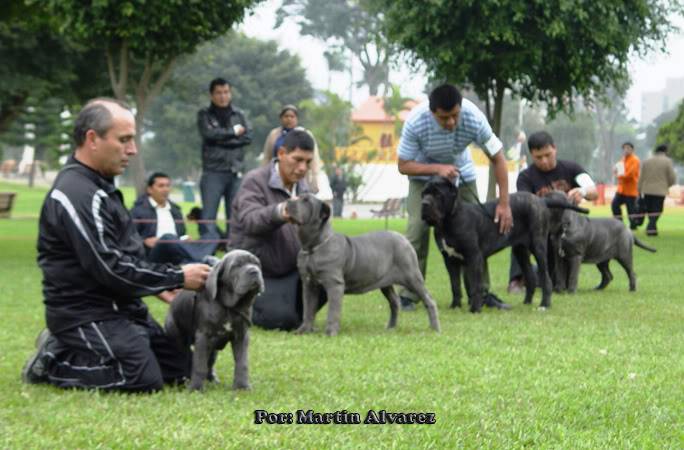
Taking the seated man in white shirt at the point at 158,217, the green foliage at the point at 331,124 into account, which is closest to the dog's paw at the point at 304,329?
the seated man in white shirt at the point at 158,217

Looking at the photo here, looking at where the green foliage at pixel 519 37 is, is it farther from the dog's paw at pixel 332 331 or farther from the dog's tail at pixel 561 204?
the dog's paw at pixel 332 331

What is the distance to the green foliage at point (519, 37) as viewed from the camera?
69.6 ft

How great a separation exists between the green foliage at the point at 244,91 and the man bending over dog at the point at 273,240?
2908 inches

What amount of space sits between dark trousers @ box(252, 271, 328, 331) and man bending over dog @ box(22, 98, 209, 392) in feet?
9.47

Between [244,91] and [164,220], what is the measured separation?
235ft

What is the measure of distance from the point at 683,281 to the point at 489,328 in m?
6.28

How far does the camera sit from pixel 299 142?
8.41 meters

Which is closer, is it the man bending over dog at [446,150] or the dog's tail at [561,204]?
the man bending over dog at [446,150]

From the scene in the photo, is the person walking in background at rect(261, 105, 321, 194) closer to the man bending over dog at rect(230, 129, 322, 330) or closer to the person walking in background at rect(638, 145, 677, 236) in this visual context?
the man bending over dog at rect(230, 129, 322, 330)

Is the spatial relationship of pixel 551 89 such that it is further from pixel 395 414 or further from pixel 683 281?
pixel 395 414

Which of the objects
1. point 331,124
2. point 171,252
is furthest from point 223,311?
point 331,124

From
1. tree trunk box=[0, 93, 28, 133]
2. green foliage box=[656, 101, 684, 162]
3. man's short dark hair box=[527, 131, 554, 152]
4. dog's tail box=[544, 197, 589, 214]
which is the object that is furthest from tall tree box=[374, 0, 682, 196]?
green foliage box=[656, 101, 684, 162]

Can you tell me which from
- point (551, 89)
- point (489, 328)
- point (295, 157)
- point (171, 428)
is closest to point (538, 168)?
point (489, 328)

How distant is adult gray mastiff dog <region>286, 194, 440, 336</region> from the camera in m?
8.45
